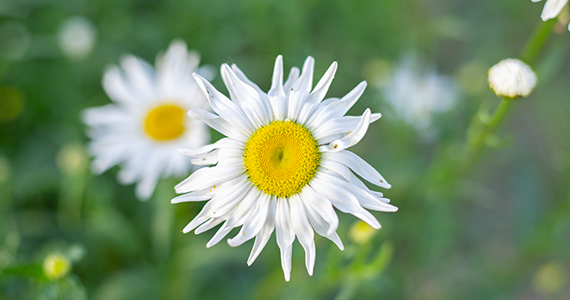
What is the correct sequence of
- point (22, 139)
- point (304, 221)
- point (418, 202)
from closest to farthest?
point (304, 221) → point (418, 202) → point (22, 139)

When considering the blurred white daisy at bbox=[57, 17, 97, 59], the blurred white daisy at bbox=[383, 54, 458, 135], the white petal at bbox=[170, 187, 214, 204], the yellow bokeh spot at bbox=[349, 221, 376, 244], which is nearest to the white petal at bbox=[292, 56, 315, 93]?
the white petal at bbox=[170, 187, 214, 204]

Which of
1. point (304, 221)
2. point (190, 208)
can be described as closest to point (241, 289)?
point (190, 208)

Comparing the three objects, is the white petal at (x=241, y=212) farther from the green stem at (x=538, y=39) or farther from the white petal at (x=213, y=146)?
the green stem at (x=538, y=39)

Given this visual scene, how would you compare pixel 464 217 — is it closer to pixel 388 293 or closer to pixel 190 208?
pixel 388 293

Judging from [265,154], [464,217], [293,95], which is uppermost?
[464,217]

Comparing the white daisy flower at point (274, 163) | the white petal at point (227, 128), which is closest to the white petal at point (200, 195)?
the white daisy flower at point (274, 163)

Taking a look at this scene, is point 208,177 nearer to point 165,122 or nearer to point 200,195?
point 200,195

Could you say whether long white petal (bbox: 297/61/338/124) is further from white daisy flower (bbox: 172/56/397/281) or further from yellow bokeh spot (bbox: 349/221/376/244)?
yellow bokeh spot (bbox: 349/221/376/244)
